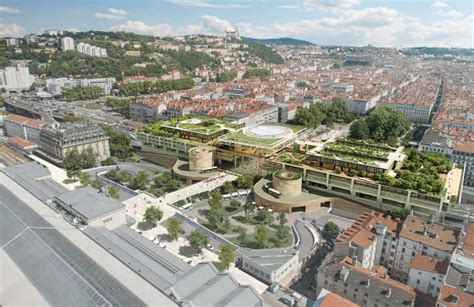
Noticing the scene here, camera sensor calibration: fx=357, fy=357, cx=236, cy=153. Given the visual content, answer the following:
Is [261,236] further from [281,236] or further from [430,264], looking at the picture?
[430,264]

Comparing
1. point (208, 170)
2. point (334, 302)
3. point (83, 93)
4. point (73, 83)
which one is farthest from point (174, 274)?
point (73, 83)

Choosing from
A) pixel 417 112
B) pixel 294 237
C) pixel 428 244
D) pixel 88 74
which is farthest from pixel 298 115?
pixel 88 74

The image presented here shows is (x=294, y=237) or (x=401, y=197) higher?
(x=401, y=197)

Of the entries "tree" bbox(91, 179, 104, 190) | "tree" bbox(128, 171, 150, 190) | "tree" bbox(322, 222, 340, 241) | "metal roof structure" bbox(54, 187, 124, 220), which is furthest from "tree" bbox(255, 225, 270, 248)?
"tree" bbox(91, 179, 104, 190)

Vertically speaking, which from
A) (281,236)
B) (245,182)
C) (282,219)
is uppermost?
(245,182)

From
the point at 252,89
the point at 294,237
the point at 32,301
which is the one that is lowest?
the point at 294,237

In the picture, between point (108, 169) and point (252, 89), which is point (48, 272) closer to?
point (108, 169)

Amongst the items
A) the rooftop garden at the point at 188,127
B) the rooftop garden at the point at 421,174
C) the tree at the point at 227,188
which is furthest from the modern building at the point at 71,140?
the rooftop garden at the point at 421,174
